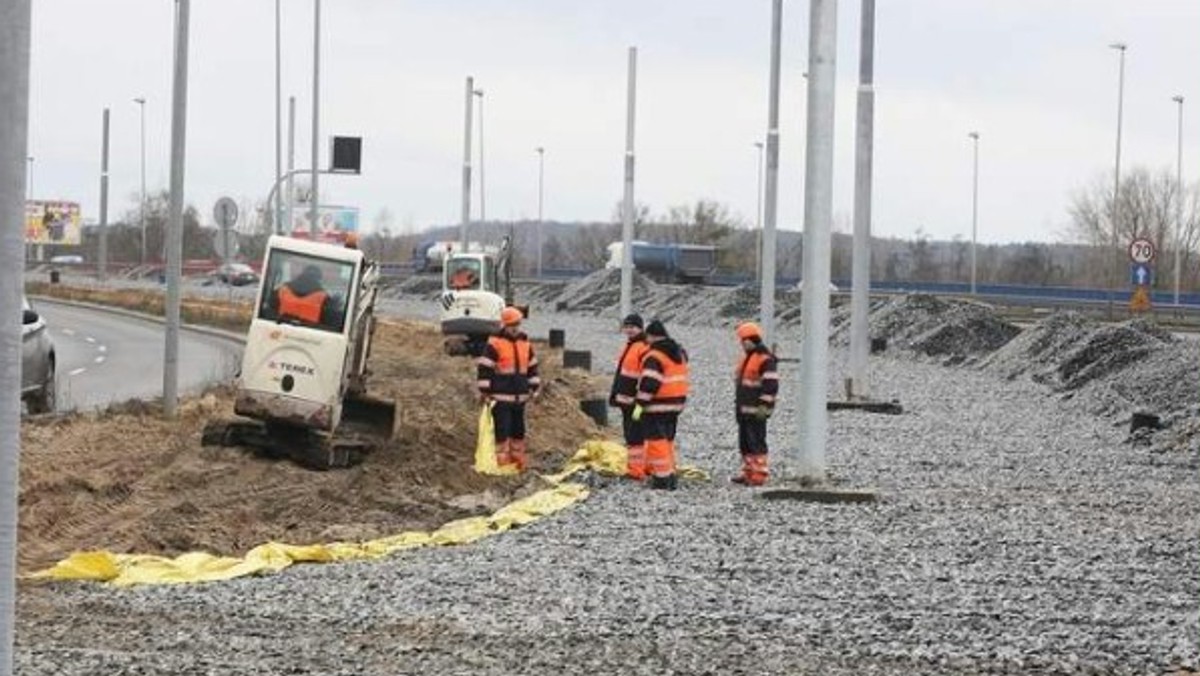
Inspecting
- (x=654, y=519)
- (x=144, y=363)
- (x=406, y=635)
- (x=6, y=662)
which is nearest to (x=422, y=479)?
(x=654, y=519)

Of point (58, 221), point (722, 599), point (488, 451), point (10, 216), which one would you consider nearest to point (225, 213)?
point (488, 451)

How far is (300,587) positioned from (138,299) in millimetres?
58086

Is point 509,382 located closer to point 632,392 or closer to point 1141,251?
point 632,392

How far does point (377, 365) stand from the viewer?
34250 mm

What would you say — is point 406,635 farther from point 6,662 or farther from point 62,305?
point 62,305

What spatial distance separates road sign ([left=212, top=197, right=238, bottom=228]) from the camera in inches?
1189

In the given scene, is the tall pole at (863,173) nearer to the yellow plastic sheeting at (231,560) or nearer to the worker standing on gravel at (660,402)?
the worker standing on gravel at (660,402)

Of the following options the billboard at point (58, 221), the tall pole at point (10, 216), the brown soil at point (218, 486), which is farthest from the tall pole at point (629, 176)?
the billboard at point (58, 221)

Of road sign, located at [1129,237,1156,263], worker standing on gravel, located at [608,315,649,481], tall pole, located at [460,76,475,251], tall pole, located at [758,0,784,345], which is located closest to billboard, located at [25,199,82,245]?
tall pole, located at [460,76,475,251]

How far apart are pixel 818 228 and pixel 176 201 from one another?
27.0 feet

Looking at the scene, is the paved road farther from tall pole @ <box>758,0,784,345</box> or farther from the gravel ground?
the gravel ground

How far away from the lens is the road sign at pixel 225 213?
1189 inches

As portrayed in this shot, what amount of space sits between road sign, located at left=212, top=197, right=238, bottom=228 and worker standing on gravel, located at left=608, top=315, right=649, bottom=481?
12606mm

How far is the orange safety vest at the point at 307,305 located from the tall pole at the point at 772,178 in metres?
16.8
